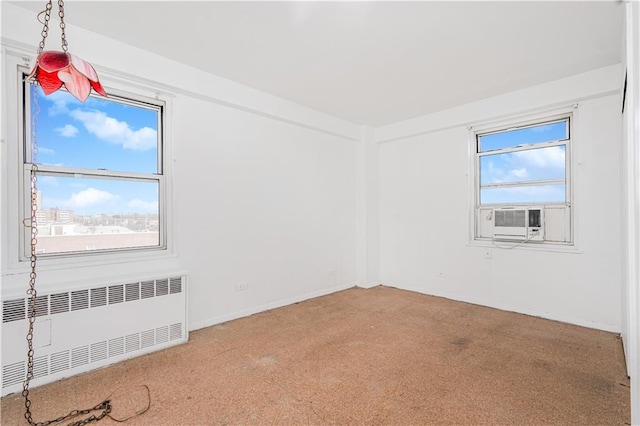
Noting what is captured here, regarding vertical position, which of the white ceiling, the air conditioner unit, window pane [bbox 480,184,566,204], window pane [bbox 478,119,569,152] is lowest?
the air conditioner unit

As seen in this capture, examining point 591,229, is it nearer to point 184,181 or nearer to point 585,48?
point 585,48

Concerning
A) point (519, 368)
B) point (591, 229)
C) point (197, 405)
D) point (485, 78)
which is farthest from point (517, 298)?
point (197, 405)

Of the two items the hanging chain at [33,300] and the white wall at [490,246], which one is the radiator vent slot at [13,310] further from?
the white wall at [490,246]

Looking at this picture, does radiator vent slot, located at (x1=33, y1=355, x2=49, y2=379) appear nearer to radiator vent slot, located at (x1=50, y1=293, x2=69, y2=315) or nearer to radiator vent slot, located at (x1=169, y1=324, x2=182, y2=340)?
radiator vent slot, located at (x1=50, y1=293, x2=69, y2=315)

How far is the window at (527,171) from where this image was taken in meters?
3.64

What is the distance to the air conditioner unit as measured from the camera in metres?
3.73

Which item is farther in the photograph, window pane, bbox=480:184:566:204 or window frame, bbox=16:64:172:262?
window pane, bbox=480:184:566:204

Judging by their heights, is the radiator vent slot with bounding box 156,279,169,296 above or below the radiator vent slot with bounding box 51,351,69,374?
above

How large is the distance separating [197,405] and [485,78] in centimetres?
410

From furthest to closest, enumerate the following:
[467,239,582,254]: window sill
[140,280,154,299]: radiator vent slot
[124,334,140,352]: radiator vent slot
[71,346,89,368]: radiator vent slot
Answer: [467,239,582,254]: window sill, [140,280,154,299]: radiator vent slot, [124,334,140,352]: radiator vent slot, [71,346,89,368]: radiator vent slot

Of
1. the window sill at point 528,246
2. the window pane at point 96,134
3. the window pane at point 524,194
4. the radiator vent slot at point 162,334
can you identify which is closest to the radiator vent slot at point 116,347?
the radiator vent slot at point 162,334

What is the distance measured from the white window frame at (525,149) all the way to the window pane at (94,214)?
404cm

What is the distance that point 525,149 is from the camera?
392cm

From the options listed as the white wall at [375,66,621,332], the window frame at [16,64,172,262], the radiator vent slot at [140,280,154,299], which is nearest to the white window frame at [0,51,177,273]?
the window frame at [16,64,172,262]
